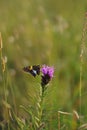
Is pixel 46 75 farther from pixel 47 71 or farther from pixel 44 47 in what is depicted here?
pixel 44 47

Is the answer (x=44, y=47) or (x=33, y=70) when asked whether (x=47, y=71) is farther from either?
(x=44, y=47)

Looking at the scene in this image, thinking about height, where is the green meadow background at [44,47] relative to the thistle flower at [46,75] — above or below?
above

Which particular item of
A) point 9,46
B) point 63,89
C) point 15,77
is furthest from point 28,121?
point 9,46

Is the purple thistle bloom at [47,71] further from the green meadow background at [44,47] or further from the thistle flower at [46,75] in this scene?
the green meadow background at [44,47]

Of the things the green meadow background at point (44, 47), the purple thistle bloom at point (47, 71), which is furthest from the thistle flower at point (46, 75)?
the green meadow background at point (44, 47)

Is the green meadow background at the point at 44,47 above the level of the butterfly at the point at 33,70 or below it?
above

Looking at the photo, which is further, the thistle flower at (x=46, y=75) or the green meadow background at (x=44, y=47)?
the green meadow background at (x=44, y=47)

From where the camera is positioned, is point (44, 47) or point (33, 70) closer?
point (33, 70)

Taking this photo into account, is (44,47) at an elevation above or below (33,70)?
above

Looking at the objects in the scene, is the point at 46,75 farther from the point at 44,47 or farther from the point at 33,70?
the point at 44,47

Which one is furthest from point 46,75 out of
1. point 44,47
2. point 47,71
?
point 44,47

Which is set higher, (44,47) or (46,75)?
(44,47)

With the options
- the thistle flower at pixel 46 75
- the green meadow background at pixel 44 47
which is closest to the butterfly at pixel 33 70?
the thistle flower at pixel 46 75
